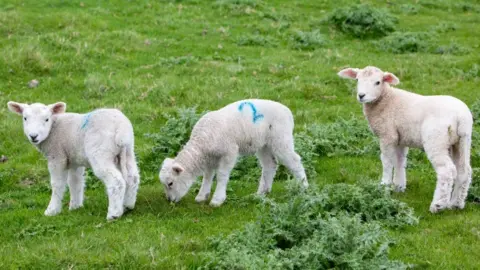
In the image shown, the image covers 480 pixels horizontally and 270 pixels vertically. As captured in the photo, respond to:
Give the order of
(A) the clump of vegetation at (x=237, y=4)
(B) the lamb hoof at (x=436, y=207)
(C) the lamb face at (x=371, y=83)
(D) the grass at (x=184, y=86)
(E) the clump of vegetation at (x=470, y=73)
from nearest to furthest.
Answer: (D) the grass at (x=184, y=86)
(B) the lamb hoof at (x=436, y=207)
(C) the lamb face at (x=371, y=83)
(E) the clump of vegetation at (x=470, y=73)
(A) the clump of vegetation at (x=237, y=4)

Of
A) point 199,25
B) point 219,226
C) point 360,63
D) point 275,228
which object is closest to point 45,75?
point 199,25

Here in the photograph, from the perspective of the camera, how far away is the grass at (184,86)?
8414 mm

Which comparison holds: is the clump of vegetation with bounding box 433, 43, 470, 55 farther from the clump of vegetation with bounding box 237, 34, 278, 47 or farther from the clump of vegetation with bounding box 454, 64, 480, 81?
the clump of vegetation with bounding box 237, 34, 278, 47

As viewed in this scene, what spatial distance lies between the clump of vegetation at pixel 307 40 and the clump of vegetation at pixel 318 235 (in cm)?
1233

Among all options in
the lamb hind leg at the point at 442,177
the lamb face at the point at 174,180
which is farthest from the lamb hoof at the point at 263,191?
the lamb hind leg at the point at 442,177

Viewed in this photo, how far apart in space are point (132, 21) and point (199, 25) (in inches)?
91.8

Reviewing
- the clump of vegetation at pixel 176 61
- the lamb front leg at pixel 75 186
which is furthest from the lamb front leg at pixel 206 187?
the clump of vegetation at pixel 176 61

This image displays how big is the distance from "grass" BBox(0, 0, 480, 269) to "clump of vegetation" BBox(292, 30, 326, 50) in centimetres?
4

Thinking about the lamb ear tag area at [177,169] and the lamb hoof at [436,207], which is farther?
the lamb ear tag area at [177,169]

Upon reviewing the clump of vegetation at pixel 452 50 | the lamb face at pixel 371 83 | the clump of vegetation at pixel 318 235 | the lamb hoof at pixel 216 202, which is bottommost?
the clump of vegetation at pixel 452 50

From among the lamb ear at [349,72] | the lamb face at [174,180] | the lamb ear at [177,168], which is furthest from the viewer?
the lamb ear at [349,72]

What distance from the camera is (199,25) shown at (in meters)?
23.1

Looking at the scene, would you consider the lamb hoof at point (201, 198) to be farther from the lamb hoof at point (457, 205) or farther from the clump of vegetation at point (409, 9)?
the clump of vegetation at point (409, 9)

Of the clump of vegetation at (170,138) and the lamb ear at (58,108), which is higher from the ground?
the lamb ear at (58,108)
